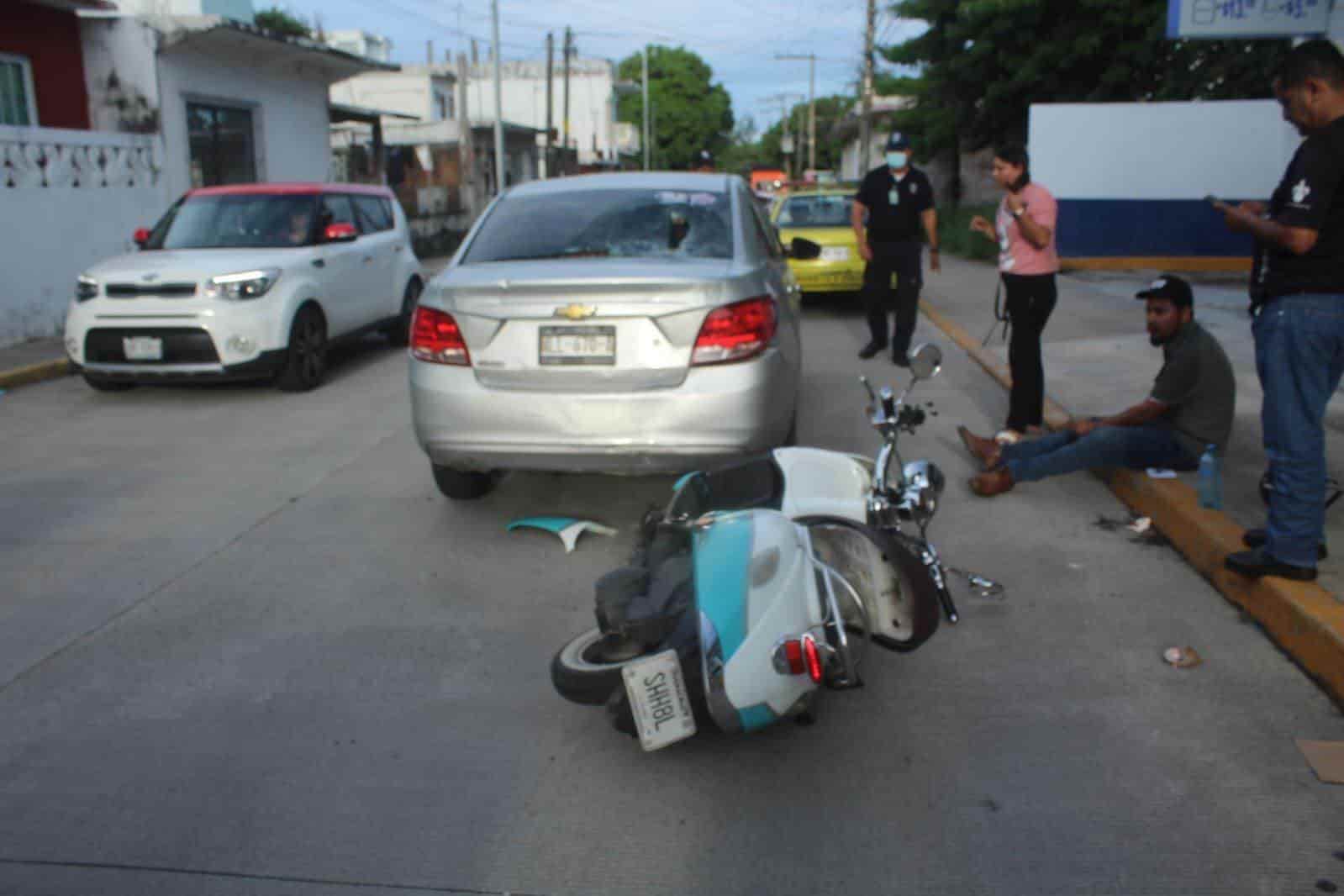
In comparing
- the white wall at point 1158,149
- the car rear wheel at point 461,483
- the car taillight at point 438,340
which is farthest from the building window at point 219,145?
the white wall at point 1158,149

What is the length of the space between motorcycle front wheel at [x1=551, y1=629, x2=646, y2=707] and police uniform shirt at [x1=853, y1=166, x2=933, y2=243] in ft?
24.3

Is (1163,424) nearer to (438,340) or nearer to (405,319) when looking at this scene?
(438,340)

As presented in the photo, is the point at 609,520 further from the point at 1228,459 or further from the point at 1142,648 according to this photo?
the point at 1228,459

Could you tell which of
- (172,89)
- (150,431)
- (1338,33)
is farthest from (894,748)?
(172,89)

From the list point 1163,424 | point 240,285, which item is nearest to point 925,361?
point 1163,424

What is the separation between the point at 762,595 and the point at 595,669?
554 mm

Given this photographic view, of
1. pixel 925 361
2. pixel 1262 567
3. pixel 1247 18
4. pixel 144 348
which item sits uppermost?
pixel 1247 18

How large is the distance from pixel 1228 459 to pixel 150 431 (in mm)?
6848

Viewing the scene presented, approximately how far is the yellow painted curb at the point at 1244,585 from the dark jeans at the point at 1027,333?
82 cm

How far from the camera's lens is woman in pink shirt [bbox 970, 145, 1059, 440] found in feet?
22.0

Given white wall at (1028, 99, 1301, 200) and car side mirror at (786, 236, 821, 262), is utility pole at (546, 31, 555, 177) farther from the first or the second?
car side mirror at (786, 236, 821, 262)

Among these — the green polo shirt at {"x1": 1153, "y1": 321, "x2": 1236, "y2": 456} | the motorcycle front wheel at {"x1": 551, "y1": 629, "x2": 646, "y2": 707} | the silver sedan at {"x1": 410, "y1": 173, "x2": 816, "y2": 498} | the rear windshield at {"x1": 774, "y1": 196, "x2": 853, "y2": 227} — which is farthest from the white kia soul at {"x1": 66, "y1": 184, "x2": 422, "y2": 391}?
the green polo shirt at {"x1": 1153, "y1": 321, "x2": 1236, "y2": 456}

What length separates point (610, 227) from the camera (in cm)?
580

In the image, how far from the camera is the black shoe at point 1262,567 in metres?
4.28
